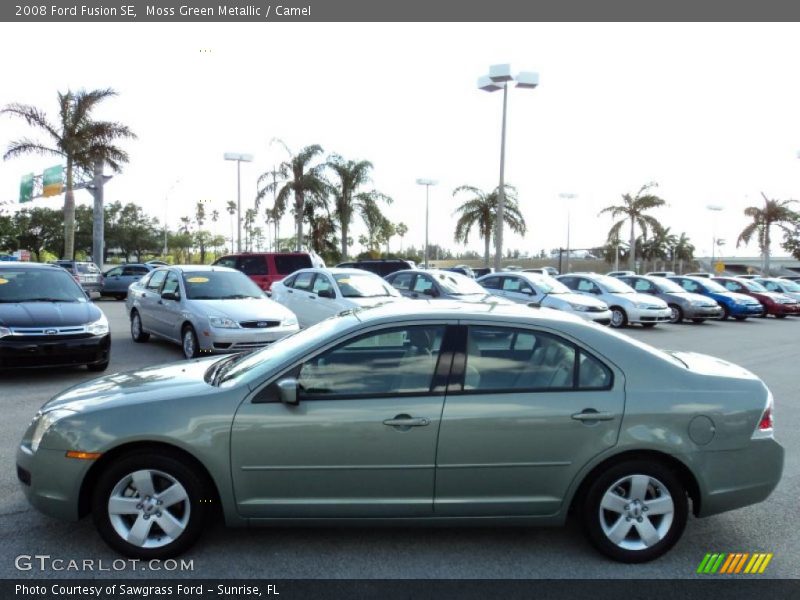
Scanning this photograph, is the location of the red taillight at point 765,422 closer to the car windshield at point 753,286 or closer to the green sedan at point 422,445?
the green sedan at point 422,445

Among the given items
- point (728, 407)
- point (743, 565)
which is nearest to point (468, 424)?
point (728, 407)

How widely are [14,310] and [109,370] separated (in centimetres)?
159

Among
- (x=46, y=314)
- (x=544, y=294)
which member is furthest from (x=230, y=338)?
(x=544, y=294)

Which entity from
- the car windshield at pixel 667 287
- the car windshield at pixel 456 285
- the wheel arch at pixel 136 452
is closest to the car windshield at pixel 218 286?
the car windshield at pixel 456 285

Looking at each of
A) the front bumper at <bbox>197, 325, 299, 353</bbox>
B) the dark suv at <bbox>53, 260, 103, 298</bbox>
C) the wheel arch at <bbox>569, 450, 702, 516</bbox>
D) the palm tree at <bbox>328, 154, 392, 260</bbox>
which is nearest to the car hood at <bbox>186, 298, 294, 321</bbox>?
the front bumper at <bbox>197, 325, 299, 353</bbox>

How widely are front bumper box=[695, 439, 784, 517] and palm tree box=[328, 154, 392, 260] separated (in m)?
34.4

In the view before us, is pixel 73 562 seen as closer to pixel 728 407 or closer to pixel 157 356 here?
pixel 728 407

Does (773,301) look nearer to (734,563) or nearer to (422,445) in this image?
(734,563)

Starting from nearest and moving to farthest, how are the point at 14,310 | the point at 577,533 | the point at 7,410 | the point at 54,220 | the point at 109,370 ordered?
the point at 577,533 → the point at 7,410 → the point at 14,310 → the point at 109,370 → the point at 54,220

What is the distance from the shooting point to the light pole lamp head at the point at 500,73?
86.4ft

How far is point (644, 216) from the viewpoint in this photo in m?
44.5

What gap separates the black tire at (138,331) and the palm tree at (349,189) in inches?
978

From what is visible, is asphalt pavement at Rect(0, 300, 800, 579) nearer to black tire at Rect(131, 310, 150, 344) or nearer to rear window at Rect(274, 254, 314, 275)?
black tire at Rect(131, 310, 150, 344)

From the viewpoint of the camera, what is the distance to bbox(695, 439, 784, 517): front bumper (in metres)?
3.80
